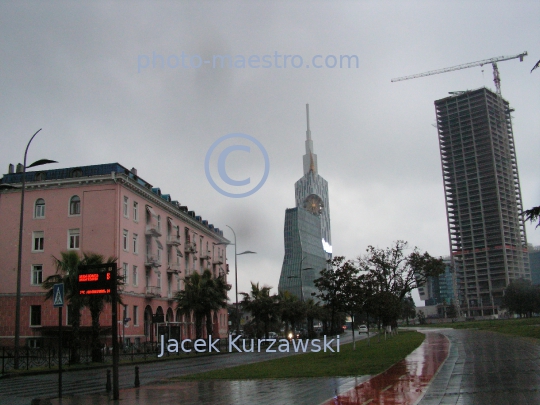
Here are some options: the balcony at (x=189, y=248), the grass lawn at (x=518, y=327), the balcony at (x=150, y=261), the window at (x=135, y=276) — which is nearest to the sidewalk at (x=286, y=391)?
the grass lawn at (x=518, y=327)

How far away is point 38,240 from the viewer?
51.7 m

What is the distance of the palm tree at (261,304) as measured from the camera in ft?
203

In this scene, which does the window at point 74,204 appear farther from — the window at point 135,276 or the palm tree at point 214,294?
the palm tree at point 214,294

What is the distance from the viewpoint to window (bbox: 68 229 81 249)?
50969 mm

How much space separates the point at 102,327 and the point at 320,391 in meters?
36.0

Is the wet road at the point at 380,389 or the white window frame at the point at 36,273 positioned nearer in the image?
the wet road at the point at 380,389

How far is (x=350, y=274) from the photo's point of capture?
37.9 metres

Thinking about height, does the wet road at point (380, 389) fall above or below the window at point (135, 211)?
below

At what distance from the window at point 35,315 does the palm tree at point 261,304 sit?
21813mm

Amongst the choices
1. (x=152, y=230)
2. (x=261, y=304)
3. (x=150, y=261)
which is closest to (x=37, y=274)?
(x=150, y=261)

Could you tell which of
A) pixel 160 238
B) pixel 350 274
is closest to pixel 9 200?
pixel 160 238

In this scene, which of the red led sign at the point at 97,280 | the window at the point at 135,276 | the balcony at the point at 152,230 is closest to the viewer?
the red led sign at the point at 97,280

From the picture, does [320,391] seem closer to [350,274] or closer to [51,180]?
[350,274]

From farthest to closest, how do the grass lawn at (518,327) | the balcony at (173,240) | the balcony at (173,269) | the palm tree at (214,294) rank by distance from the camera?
the balcony at (173,240), the balcony at (173,269), the palm tree at (214,294), the grass lawn at (518,327)
